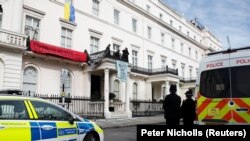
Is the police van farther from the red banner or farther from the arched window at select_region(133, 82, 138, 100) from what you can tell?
the arched window at select_region(133, 82, 138, 100)

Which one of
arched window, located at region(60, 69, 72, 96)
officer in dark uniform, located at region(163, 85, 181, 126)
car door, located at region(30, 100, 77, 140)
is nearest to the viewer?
car door, located at region(30, 100, 77, 140)

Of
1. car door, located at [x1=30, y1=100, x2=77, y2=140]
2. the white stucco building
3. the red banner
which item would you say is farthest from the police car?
the red banner

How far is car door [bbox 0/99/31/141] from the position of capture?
551 cm

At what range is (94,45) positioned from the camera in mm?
24375

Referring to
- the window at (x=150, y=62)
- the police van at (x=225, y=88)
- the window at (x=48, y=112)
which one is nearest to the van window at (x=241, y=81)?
the police van at (x=225, y=88)

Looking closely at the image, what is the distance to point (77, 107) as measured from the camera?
20328 mm

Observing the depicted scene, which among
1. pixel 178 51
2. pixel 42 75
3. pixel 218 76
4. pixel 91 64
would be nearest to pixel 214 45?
pixel 178 51

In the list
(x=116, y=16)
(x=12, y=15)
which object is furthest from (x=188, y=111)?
(x=116, y=16)

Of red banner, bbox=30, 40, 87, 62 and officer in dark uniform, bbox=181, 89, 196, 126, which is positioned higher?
red banner, bbox=30, 40, 87, 62

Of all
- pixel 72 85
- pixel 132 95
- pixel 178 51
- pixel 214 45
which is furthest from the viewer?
pixel 214 45

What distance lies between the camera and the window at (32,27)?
19.2 m

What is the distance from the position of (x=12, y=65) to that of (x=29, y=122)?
39.5 feet

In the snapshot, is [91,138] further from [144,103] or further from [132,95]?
[132,95]

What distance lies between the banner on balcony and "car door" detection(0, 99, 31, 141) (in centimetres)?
1534
